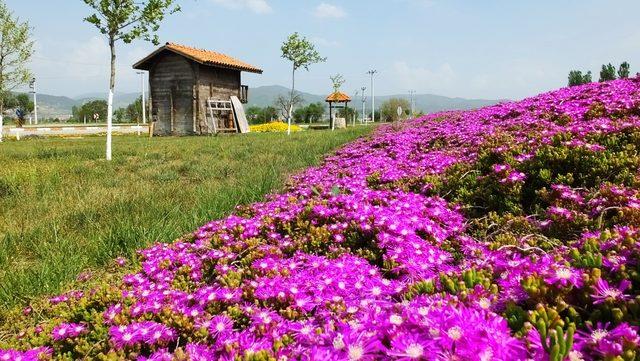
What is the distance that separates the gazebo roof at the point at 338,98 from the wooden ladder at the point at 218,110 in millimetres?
15809

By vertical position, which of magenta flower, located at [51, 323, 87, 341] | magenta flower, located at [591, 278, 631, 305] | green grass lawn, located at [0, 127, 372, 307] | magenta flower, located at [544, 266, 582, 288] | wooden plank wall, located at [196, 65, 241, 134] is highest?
wooden plank wall, located at [196, 65, 241, 134]

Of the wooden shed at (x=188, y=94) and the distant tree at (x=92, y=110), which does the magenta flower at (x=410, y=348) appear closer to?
the wooden shed at (x=188, y=94)

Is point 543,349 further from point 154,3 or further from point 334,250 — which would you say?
point 154,3

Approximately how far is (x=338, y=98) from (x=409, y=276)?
46032 millimetres

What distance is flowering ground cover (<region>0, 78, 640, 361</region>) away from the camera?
68.9 inches

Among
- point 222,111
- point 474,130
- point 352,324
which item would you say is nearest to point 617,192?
point 352,324

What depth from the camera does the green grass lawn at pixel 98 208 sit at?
4527 mm

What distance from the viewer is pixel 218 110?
1319 inches

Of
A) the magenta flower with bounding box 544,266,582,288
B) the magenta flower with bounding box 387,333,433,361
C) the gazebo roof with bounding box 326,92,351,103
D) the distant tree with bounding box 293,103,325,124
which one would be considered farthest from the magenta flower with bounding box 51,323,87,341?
the distant tree with bounding box 293,103,325,124

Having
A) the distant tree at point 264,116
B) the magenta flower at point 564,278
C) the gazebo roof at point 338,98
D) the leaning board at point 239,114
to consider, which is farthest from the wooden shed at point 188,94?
the distant tree at point 264,116

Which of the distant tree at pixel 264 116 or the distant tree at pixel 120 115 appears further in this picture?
the distant tree at pixel 120 115

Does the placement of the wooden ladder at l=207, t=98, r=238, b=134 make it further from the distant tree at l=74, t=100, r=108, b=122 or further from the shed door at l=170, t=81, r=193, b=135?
the distant tree at l=74, t=100, r=108, b=122

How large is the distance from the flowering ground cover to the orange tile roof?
88.1 ft

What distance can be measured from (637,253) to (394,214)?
2.30 meters
